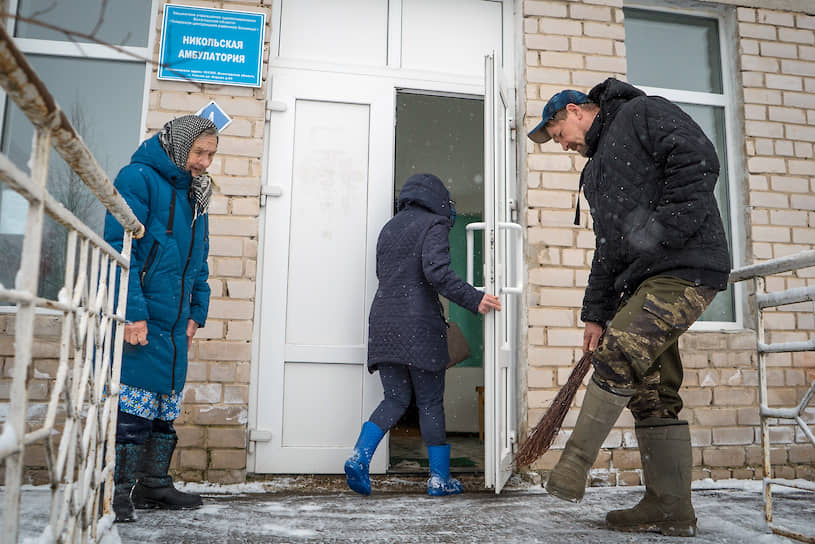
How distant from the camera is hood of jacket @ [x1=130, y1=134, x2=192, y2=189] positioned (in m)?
2.58

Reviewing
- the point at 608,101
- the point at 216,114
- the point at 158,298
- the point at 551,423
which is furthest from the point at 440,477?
the point at 216,114

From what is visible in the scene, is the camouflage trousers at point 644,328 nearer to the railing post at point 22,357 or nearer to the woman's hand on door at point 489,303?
the woman's hand on door at point 489,303

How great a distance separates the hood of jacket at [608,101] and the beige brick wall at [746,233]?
1208 millimetres

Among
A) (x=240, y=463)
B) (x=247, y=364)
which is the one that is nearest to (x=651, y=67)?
(x=247, y=364)

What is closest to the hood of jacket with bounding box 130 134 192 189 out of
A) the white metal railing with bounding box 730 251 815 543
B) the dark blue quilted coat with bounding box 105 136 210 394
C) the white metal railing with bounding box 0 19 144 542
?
the dark blue quilted coat with bounding box 105 136 210 394

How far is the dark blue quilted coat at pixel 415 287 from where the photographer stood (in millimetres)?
3107

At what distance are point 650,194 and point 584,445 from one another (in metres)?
0.92

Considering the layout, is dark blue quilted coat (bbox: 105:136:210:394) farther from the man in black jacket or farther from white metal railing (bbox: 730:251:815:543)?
white metal railing (bbox: 730:251:815:543)

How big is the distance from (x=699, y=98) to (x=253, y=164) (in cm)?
295

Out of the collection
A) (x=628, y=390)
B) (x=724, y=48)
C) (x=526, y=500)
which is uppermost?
(x=724, y=48)

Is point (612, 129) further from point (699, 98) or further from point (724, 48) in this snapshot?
point (724, 48)

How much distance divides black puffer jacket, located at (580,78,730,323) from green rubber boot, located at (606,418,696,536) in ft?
1.79

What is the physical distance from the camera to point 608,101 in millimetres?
2420

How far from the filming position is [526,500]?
299cm
